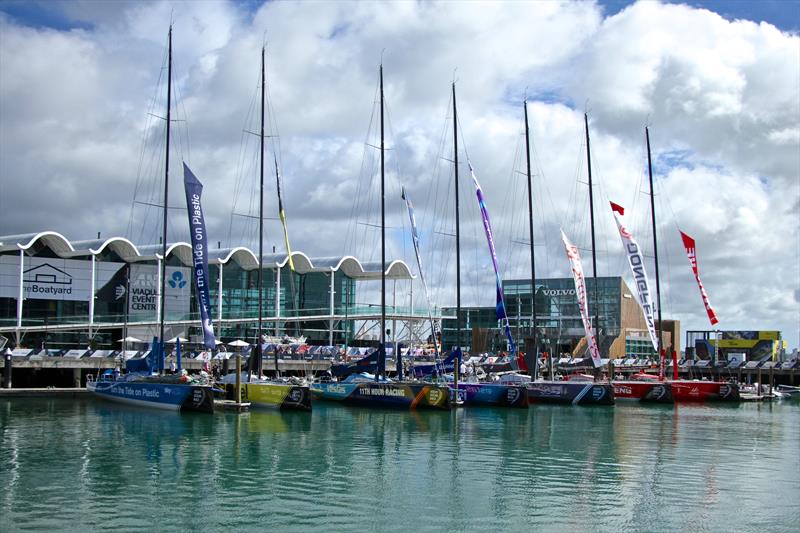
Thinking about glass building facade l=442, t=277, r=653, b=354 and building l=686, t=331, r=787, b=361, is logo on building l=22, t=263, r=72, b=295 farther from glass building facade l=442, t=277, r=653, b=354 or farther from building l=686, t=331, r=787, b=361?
building l=686, t=331, r=787, b=361

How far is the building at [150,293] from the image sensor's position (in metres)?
65.5

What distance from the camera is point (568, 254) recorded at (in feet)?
177

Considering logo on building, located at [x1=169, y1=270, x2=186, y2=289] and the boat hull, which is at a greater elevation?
logo on building, located at [x1=169, y1=270, x2=186, y2=289]

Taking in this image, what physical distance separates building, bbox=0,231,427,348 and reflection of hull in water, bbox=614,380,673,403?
2547 centimetres

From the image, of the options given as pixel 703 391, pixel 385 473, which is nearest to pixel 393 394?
pixel 385 473

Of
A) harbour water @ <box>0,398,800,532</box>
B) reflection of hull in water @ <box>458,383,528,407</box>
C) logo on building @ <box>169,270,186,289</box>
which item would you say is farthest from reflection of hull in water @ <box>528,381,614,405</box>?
logo on building @ <box>169,270,186,289</box>

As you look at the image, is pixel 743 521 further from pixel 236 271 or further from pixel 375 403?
pixel 236 271

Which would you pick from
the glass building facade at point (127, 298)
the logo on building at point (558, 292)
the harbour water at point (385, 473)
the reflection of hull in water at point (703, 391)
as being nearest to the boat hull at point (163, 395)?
the harbour water at point (385, 473)

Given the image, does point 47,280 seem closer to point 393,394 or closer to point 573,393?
point 393,394

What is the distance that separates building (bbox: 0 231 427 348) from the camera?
215ft

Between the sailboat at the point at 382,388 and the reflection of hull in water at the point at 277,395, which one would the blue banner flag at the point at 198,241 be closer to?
the reflection of hull in water at the point at 277,395

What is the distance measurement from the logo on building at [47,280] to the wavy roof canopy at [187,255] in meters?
1.46

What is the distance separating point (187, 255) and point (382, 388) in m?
34.5

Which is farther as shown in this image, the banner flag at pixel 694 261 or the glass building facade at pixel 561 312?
the glass building facade at pixel 561 312
